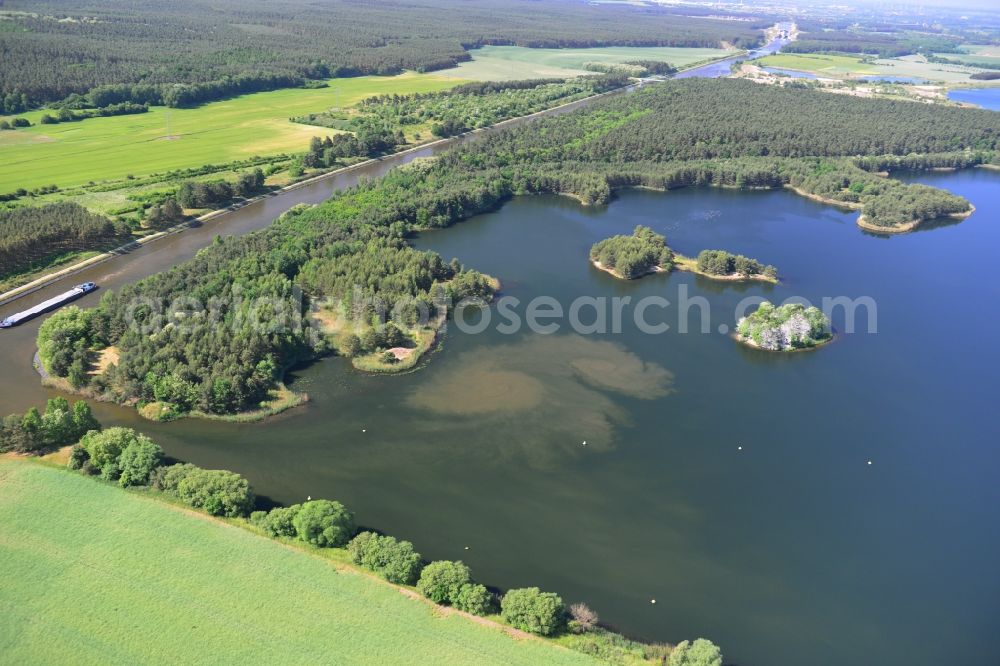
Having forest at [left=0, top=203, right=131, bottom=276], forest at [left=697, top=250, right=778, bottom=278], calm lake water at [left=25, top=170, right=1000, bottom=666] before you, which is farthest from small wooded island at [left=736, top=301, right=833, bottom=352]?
forest at [left=0, top=203, right=131, bottom=276]

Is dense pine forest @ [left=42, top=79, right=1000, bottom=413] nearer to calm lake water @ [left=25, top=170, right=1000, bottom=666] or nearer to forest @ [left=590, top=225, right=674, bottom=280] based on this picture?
calm lake water @ [left=25, top=170, right=1000, bottom=666]

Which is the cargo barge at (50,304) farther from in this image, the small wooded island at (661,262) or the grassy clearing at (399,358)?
the small wooded island at (661,262)

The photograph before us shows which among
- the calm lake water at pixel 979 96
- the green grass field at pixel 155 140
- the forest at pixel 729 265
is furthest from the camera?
the calm lake water at pixel 979 96

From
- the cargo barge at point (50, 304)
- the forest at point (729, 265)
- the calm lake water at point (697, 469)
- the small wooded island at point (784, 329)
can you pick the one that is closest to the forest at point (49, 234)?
the cargo barge at point (50, 304)

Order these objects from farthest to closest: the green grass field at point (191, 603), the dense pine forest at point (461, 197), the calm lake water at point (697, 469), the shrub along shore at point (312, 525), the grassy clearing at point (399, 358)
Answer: the grassy clearing at point (399, 358) → the dense pine forest at point (461, 197) → the calm lake water at point (697, 469) → the shrub along shore at point (312, 525) → the green grass field at point (191, 603)

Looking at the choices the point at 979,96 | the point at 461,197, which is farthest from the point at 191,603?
the point at 979,96

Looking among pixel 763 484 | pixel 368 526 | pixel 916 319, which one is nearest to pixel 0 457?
pixel 368 526
